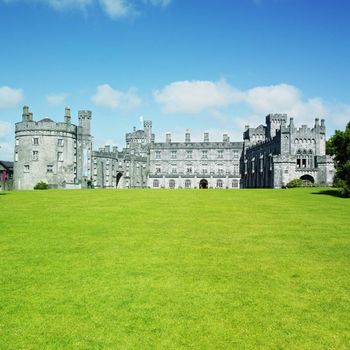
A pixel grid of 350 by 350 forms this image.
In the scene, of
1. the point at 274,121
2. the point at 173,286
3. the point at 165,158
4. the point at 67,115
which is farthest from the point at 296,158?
the point at 173,286

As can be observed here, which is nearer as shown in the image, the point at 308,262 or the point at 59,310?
the point at 59,310

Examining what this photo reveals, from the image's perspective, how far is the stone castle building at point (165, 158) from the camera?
6153 centimetres

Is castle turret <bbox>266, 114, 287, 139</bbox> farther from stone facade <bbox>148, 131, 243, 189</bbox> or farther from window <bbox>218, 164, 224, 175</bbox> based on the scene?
window <bbox>218, 164, 224, 175</bbox>

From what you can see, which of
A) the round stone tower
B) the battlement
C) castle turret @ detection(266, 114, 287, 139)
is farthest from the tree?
castle turret @ detection(266, 114, 287, 139)

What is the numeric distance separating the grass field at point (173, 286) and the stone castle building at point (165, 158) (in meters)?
48.0

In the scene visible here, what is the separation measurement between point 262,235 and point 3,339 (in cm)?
988

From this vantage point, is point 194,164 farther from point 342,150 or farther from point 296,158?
point 342,150

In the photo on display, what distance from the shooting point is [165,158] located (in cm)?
9925

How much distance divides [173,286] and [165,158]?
90935 mm

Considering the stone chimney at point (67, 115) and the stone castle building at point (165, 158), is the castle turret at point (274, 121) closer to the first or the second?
the stone castle building at point (165, 158)

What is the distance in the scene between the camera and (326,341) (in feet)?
20.6

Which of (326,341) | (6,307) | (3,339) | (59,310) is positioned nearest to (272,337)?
(326,341)

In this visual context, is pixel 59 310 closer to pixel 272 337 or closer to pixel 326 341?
pixel 272 337

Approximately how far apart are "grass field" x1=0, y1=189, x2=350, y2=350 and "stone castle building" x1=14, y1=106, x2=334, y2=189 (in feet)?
158
